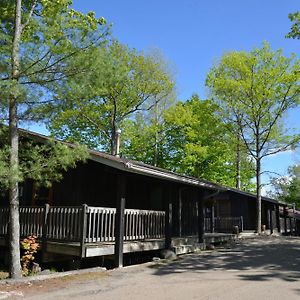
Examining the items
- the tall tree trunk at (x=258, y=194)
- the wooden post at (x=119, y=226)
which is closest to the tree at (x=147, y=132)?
the tall tree trunk at (x=258, y=194)

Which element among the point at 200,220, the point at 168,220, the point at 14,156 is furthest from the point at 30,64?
the point at 200,220

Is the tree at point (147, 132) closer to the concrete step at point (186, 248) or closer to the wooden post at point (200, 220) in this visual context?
the wooden post at point (200, 220)

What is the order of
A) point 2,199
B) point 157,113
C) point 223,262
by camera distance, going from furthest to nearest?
point 157,113 → point 2,199 → point 223,262

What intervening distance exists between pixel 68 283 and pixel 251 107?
2186 cm

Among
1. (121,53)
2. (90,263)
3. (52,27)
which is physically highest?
(121,53)

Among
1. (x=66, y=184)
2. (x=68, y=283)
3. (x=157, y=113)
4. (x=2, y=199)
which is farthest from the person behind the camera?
(x=157, y=113)

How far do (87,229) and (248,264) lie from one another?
511cm

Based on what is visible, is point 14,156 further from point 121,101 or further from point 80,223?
point 121,101

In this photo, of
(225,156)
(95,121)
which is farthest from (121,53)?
(225,156)

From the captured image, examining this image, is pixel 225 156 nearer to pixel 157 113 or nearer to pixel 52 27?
pixel 157 113

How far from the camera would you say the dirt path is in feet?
26.6

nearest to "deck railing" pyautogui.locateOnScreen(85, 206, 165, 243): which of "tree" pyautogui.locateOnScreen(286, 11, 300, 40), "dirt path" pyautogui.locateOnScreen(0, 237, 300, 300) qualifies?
"dirt path" pyautogui.locateOnScreen(0, 237, 300, 300)

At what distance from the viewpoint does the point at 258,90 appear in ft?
90.3

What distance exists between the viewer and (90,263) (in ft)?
44.0
